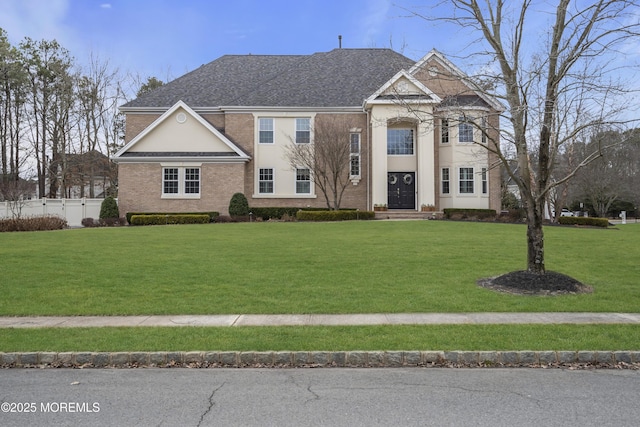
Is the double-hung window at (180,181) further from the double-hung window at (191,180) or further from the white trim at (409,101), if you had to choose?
the white trim at (409,101)

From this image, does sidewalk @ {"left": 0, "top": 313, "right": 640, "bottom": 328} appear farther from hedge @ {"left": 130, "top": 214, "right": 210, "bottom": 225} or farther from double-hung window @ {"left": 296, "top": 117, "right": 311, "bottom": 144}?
double-hung window @ {"left": 296, "top": 117, "right": 311, "bottom": 144}

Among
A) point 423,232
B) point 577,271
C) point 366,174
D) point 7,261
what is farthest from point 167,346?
point 366,174


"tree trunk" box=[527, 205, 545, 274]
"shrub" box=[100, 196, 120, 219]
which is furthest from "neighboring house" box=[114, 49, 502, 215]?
"tree trunk" box=[527, 205, 545, 274]

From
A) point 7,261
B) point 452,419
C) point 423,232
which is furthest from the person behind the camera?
point 423,232

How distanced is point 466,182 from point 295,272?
22.2 m

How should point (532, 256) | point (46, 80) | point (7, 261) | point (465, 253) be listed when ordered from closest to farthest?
point (532, 256)
point (7, 261)
point (465, 253)
point (46, 80)

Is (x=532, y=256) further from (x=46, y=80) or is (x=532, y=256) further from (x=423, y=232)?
(x=46, y=80)

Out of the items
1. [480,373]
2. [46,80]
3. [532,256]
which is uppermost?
[46,80]

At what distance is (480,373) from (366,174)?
2657 cm

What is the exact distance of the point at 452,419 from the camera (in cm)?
443

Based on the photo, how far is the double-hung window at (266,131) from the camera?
32594 millimetres

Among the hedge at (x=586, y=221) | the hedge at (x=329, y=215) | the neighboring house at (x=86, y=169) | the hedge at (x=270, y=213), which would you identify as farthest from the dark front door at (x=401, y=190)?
the neighboring house at (x=86, y=169)

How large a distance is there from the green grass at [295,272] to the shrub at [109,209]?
9.52 meters

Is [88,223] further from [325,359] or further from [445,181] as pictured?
[325,359]
